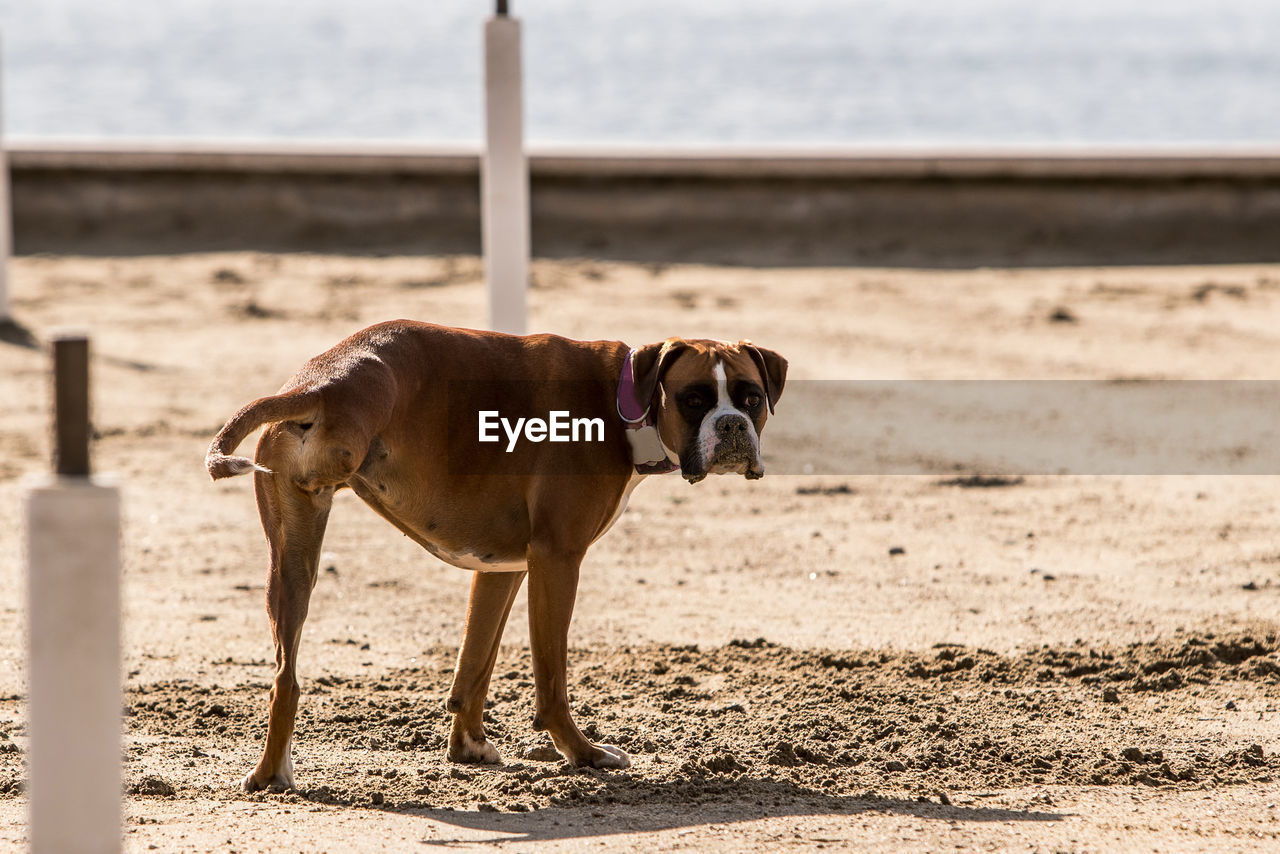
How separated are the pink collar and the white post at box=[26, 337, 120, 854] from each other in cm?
204

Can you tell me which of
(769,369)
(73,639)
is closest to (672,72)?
(769,369)

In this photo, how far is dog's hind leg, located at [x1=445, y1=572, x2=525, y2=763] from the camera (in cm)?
495

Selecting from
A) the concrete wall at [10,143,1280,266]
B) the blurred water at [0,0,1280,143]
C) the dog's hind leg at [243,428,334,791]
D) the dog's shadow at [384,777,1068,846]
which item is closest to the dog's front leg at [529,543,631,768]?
the dog's shadow at [384,777,1068,846]

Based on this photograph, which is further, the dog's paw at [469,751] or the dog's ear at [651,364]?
the dog's paw at [469,751]

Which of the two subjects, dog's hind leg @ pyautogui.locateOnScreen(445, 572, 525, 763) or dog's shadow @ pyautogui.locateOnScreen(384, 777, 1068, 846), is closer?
dog's shadow @ pyautogui.locateOnScreen(384, 777, 1068, 846)

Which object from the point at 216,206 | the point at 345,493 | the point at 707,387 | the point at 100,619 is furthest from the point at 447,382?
the point at 216,206

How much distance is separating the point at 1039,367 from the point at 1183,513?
338 centimetres

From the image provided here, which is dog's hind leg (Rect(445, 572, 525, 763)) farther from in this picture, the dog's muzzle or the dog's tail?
the dog's tail

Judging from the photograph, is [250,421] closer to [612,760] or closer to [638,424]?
[638,424]

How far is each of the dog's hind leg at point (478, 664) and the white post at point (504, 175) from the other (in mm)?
4922

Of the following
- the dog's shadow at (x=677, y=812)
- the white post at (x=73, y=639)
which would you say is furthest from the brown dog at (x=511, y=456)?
the white post at (x=73, y=639)

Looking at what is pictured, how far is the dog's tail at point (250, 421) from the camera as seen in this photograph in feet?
12.6

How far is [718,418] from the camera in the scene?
459cm

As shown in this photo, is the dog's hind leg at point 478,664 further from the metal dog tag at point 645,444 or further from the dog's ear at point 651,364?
the dog's ear at point 651,364
